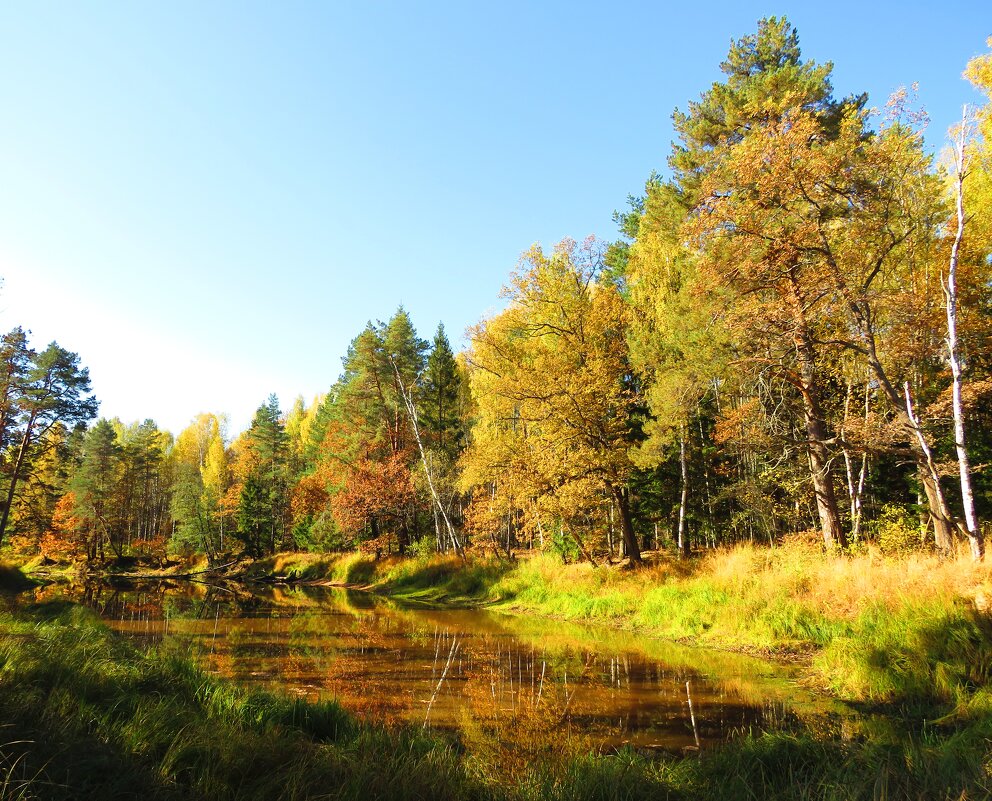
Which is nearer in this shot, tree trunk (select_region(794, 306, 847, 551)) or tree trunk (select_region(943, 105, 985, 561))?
tree trunk (select_region(943, 105, 985, 561))

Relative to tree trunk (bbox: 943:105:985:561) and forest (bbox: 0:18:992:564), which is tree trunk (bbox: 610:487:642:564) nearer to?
forest (bbox: 0:18:992:564)

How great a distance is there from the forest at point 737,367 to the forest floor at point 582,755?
9.25ft

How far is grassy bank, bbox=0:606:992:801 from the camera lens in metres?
3.47

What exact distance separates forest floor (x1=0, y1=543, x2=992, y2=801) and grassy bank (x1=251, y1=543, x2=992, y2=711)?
0.04 meters

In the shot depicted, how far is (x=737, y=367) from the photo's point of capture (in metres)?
15.0

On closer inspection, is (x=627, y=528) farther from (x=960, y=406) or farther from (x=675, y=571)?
(x=960, y=406)

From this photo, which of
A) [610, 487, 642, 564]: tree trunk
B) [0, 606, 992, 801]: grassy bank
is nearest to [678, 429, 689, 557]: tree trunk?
[610, 487, 642, 564]: tree trunk

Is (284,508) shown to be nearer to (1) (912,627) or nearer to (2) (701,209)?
A: (2) (701,209)

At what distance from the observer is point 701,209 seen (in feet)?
46.5

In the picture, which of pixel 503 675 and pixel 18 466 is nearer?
pixel 503 675

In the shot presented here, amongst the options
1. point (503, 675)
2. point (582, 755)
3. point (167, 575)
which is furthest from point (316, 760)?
point (167, 575)

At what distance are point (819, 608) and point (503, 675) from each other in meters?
6.65

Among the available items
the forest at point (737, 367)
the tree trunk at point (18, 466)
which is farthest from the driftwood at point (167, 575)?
the tree trunk at point (18, 466)

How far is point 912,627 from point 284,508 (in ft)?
171
